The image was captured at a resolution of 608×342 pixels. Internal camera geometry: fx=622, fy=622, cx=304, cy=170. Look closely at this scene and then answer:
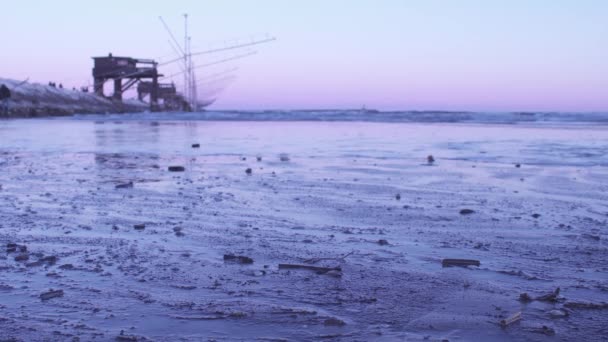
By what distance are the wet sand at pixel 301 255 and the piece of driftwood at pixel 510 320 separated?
3 cm

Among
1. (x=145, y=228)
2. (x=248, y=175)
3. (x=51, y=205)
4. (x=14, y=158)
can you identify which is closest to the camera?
(x=145, y=228)

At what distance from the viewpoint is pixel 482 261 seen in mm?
5438

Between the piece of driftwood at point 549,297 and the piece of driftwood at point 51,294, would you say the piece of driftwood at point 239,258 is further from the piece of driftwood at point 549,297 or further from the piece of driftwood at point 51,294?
the piece of driftwood at point 549,297

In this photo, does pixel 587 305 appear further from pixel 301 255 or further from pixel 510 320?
pixel 301 255

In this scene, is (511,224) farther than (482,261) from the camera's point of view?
Yes

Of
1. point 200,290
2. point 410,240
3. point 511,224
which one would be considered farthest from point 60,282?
point 511,224

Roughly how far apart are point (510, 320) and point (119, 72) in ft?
248

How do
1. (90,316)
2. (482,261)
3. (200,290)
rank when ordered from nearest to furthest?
(90,316) → (200,290) → (482,261)

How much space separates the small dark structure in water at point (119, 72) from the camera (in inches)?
2943

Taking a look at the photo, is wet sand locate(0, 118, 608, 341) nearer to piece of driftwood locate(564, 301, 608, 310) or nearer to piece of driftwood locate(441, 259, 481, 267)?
piece of driftwood locate(564, 301, 608, 310)

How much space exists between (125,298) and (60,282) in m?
0.70

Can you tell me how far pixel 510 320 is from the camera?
3.88m

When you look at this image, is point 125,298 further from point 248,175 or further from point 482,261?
point 248,175

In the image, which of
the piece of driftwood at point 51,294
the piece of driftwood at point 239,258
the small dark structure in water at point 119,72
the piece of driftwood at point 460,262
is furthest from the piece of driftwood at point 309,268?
the small dark structure in water at point 119,72
